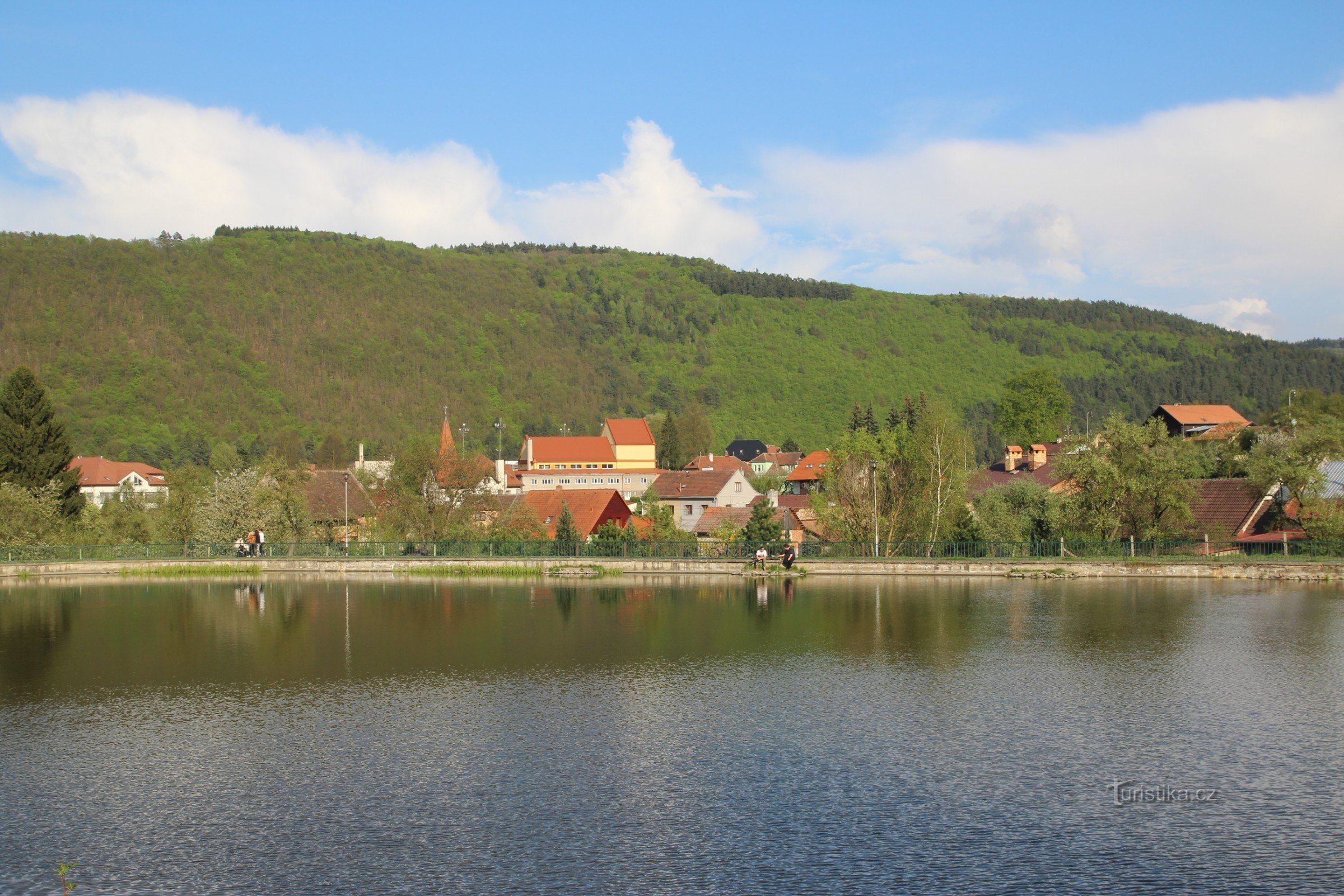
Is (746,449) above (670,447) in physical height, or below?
above

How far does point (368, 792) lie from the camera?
559 inches

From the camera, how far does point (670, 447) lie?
14075cm

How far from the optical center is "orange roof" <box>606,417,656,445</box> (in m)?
128

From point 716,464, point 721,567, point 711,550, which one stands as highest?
point 716,464

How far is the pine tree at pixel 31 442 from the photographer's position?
57812mm

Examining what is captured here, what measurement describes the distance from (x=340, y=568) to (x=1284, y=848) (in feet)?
149

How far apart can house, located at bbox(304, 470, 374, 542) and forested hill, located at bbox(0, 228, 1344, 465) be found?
67663mm

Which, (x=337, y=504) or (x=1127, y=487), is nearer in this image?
(x=1127, y=487)

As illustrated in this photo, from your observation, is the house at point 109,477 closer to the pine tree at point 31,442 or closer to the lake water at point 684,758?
the pine tree at point 31,442

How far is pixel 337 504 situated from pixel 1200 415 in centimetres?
9099

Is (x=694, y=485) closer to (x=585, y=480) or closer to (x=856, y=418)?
(x=585, y=480)

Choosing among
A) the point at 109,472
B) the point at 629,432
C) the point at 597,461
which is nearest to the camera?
the point at 109,472

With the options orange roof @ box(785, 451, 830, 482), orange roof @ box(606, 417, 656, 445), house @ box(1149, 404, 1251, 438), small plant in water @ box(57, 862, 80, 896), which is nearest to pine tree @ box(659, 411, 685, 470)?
orange roof @ box(606, 417, 656, 445)

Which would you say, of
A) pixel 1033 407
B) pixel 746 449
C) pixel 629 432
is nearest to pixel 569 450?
pixel 629 432
